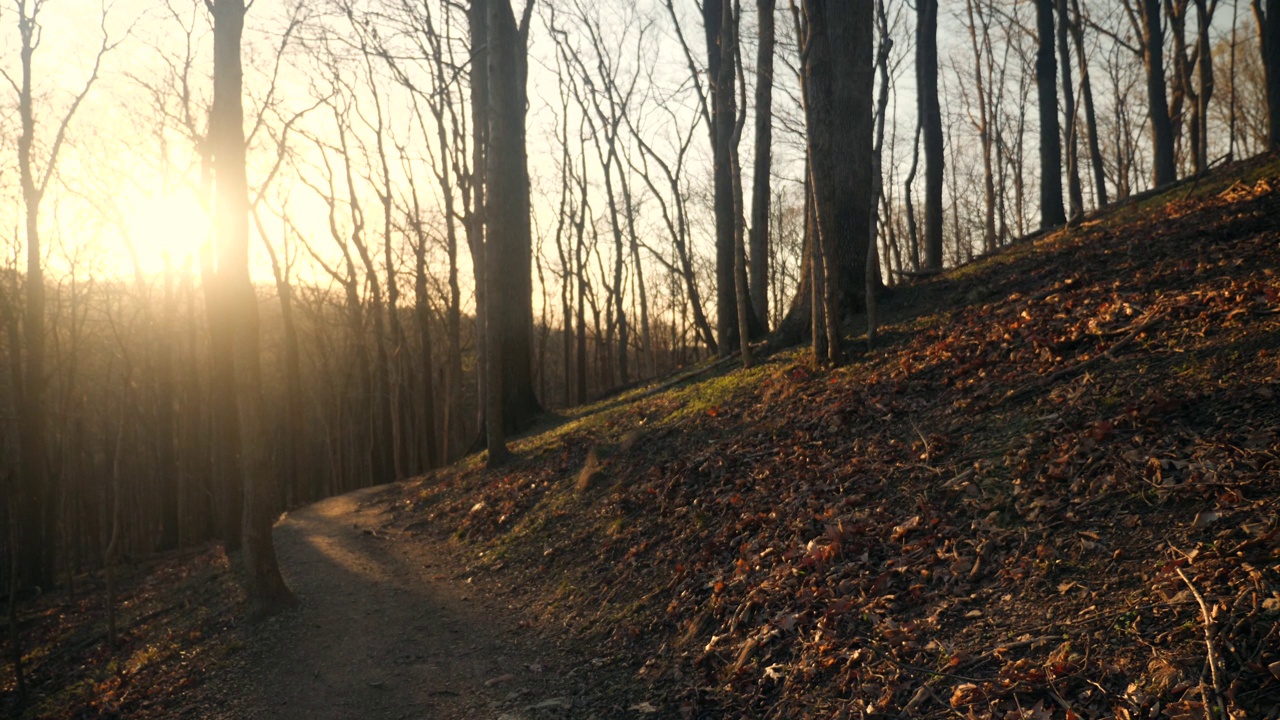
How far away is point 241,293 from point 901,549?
7.46m

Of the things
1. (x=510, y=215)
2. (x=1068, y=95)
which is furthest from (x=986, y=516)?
(x=1068, y=95)

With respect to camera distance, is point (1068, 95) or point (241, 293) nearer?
point (241, 293)

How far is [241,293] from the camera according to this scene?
8930 mm

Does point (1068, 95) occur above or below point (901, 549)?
above

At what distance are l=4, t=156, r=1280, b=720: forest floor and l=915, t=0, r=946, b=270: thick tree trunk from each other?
447 cm

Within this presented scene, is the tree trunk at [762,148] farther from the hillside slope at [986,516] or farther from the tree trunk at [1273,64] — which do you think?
the tree trunk at [1273,64]

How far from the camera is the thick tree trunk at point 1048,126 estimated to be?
49.7 ft

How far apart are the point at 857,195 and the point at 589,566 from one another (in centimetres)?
699

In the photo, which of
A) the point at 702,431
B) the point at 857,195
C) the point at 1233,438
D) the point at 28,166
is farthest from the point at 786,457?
the point at 28,166

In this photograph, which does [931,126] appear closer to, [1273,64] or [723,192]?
[723,192]

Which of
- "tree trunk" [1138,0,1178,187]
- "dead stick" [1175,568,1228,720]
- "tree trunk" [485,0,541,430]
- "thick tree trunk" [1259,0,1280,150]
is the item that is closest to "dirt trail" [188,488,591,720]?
"dead stick" [1175,568,1228,720]

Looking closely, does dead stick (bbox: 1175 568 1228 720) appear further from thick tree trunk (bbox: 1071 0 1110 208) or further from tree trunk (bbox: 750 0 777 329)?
thick tree trunk (bbox: 1071 0 1110 208)

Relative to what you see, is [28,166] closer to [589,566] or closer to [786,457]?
[589,566]

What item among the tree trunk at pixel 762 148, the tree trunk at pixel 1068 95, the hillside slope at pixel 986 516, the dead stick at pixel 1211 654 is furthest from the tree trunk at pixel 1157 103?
the dead stick at pixel 1211 654
